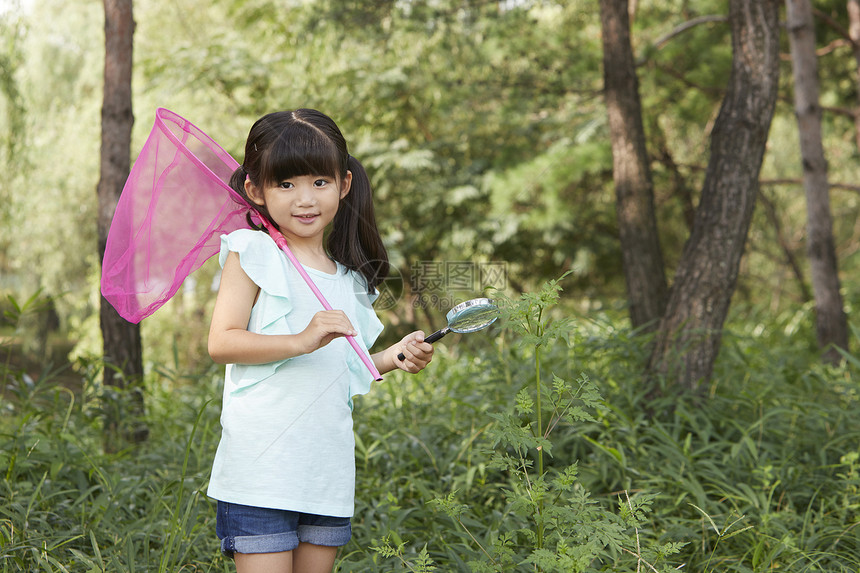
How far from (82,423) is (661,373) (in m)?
2.59

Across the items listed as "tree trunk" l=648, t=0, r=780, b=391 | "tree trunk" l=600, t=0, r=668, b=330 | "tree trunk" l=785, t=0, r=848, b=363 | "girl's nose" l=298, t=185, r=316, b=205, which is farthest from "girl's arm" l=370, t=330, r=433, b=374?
"tree trunk" l=785, t=0, r=848, b=363

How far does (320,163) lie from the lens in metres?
1.58

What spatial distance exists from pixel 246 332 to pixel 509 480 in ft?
5.05

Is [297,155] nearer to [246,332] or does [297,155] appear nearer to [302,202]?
[302,202]

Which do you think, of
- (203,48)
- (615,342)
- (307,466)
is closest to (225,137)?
(203,48)

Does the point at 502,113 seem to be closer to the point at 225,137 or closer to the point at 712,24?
the point at 712,24

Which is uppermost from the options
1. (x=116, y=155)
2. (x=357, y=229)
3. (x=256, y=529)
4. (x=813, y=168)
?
(x=116, y=155)

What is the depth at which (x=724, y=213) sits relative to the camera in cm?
323

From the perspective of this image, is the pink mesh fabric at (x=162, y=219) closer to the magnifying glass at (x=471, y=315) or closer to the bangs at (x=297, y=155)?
the bangs at (x=297, y=155)

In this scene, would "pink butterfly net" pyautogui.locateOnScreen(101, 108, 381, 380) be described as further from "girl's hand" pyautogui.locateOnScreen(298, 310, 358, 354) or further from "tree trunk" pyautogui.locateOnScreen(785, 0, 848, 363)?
"tree trunk" pyautogui.locateOnScreen(785, 0, 848, 363)

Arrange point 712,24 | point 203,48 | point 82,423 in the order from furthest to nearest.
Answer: point 203,48 < point 712,24 < point 82,423

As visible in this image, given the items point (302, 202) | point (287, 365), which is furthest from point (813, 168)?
point (287, 365)

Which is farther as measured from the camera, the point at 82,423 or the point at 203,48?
the point at 203,48

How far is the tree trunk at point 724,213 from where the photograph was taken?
10.5ft
